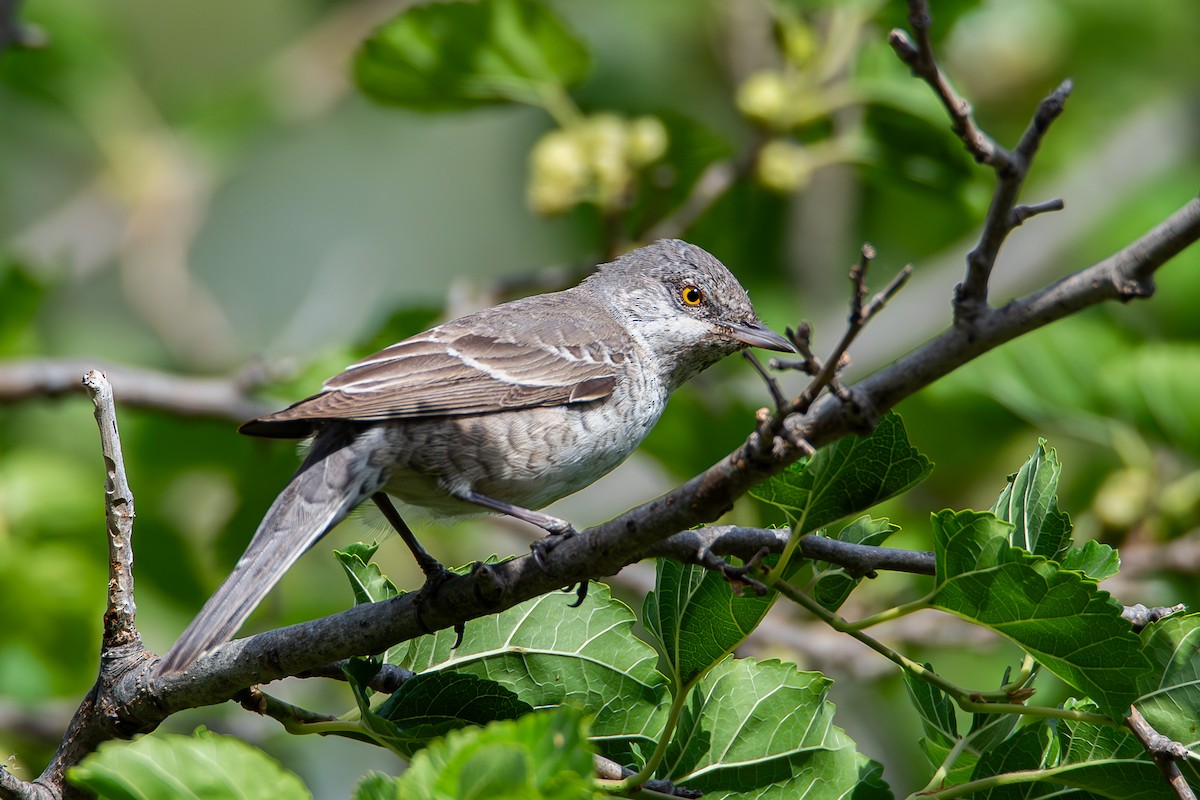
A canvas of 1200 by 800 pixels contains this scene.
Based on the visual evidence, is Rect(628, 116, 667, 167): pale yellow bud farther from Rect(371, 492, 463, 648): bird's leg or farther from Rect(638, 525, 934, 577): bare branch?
Rect(638, 525, 934, 577): bare branch

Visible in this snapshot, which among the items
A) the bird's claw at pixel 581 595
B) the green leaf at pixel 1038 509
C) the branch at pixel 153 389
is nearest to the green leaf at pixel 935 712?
the green leaf at pixel 1038 509

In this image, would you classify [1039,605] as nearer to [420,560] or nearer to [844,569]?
[844,569]

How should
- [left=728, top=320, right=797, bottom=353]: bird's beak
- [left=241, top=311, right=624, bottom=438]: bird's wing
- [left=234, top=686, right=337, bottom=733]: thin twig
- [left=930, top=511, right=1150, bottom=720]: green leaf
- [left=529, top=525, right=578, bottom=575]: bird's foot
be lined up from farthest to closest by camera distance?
[left=728, top=320, right=797, bottom=353]: bird's beak < [left=241, top=311, right=624, bottom=438]: bird's wing < [left=234, top=686, right=337, bottom=733]: thin twig < [left=529, top=525, right=578, bottom=575]: bird's foot < [left=930, top=511, right=1150, bottom=720]: green leaf

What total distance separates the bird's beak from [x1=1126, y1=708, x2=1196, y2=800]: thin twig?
6.66 feet

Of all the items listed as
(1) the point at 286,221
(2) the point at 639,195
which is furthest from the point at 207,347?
(1) the point at 286,221

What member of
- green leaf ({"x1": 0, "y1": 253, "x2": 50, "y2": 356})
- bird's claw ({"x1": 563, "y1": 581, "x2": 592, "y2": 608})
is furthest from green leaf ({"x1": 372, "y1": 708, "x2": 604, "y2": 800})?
green leaf ({"x1": 0, "y1": 253, "x2": 50, "y2": 356})

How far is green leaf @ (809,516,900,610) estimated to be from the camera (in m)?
2.63

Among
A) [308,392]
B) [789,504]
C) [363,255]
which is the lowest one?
[363,255]

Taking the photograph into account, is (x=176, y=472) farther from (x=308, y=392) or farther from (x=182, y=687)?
A: (x=182, y=687)

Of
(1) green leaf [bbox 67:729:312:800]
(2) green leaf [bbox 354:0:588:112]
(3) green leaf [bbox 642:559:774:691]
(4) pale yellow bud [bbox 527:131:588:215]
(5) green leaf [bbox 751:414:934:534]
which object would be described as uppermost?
(2) green leaf [bbox 354:0:588:112]

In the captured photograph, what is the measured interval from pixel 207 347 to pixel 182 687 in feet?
16.0

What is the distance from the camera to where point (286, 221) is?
13359 mm

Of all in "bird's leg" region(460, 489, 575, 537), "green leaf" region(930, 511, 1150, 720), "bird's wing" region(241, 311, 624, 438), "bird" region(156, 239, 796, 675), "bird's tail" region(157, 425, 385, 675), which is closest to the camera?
"green leaf" region(930, 511, 1150, 720)

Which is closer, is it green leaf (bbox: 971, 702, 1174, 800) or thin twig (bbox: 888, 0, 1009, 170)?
thin twig (bbox: 888, 0, 1009, 170)
